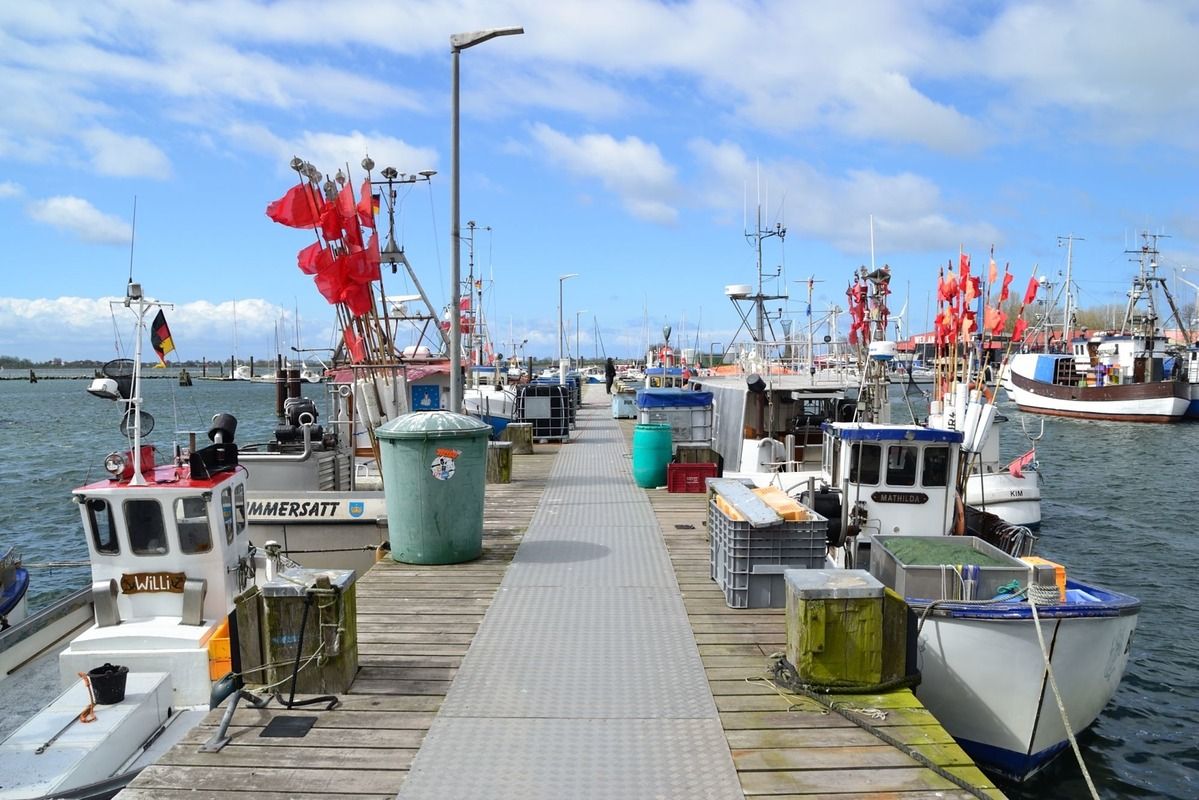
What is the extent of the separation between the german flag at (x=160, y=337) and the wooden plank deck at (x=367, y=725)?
344 centimetres

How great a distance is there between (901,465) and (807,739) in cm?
709

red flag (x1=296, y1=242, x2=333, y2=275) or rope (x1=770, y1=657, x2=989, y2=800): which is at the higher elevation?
red flag (x1=296, y1=242, x2=333, y2=275)

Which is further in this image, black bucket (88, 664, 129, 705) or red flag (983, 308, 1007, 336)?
red flag (983, 308, 1007, 336)

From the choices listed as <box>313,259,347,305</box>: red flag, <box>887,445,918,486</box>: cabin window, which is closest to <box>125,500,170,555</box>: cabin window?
<box>313,259,347,305</box>: red flag

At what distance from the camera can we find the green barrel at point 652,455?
46.1 feet

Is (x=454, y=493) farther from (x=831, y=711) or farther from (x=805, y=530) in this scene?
(x=831, y=711)

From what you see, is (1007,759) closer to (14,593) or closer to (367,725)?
(367,725)

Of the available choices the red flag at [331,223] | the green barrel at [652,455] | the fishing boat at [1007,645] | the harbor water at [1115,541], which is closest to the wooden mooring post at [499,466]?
the green barrel at [652,455]

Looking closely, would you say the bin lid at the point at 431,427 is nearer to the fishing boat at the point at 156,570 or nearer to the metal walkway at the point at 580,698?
the metal walkway at the point at 580,698

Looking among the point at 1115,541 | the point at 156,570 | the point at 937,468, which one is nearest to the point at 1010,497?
the point at 1115,541

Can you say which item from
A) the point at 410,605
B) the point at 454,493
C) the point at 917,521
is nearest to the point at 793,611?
the point at 410,605

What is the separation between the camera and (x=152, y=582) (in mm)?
8625

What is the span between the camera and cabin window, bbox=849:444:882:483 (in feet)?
37.1

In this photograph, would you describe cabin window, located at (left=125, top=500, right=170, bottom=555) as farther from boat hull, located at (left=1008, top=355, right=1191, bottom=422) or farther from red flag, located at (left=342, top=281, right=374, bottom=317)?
boat hull, located at (left=1008, top=355, right=1191, bottom=422)
